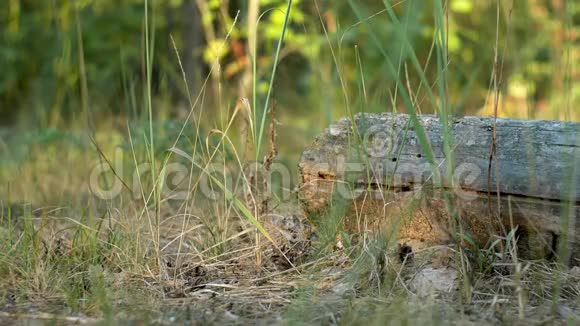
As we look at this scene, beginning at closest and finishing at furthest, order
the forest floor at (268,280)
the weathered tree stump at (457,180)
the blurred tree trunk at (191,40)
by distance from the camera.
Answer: the forest floor at (268,280) < the weathered tree stump at (457,180) < the blurred tree trunk at (191,40)

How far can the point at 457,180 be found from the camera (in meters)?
1.91

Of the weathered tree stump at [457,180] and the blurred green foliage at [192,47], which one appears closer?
the weathered tree stump at [457,180]

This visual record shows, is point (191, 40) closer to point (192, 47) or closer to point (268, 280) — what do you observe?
point (192, 47)

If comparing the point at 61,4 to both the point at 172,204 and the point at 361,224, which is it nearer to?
the point at 172,204

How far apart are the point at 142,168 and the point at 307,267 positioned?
1.10 metres

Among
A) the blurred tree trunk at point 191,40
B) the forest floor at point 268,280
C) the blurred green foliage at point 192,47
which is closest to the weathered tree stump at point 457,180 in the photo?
the forest floor at point 268,280

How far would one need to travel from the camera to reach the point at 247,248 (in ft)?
6.55

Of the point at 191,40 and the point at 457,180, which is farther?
the point at 191,40

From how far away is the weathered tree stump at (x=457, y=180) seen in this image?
184 cm

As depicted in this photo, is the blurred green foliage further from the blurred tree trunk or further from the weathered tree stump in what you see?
the weathered tree stump

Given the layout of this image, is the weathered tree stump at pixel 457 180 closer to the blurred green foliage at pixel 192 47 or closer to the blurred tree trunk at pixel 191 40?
the blurred green foliage at pixel 192 47

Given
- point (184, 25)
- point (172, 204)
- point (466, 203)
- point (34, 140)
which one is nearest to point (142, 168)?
point (172, 204)

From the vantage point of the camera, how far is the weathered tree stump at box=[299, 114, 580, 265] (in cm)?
184

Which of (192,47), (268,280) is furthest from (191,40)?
(268,280)
